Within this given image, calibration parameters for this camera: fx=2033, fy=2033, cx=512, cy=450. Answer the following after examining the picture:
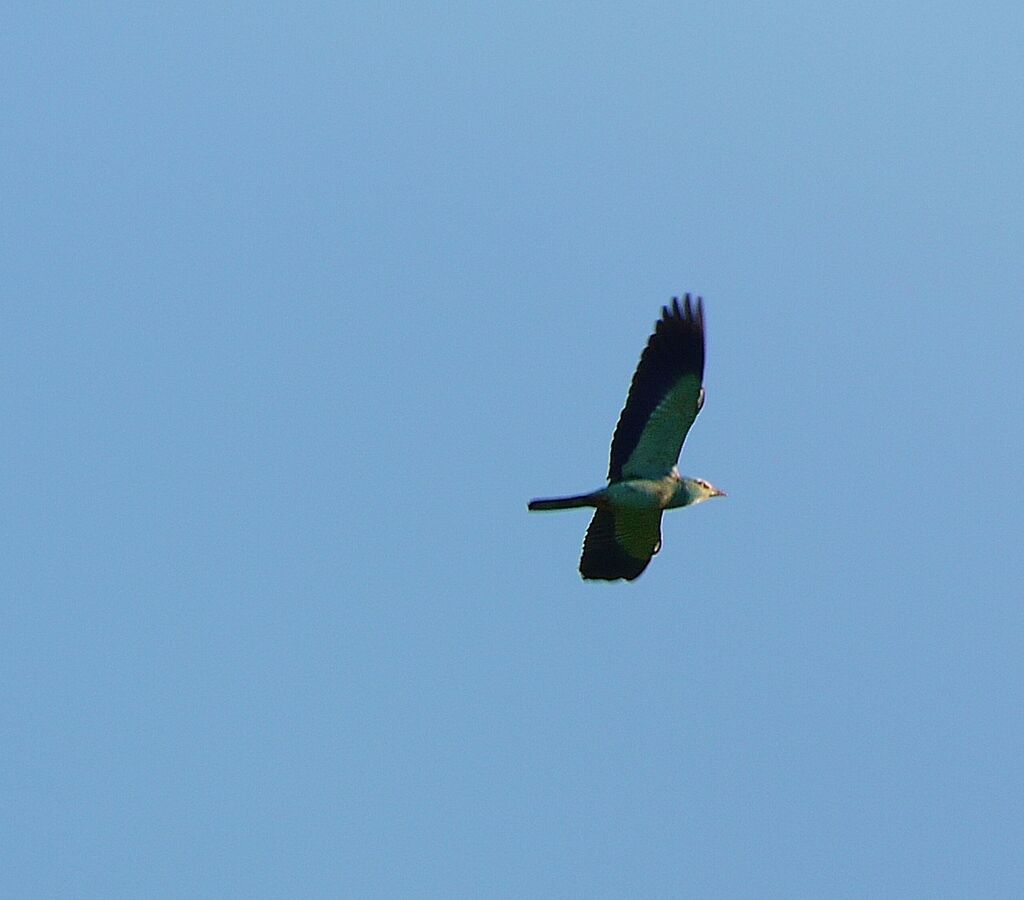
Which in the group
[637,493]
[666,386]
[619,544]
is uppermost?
[666,386]

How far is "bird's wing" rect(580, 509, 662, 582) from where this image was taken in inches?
1176

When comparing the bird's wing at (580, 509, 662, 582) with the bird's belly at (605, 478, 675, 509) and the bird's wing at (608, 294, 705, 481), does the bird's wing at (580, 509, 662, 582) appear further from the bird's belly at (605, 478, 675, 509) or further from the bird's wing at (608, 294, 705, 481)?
the bird's wing at (608, 294, 705, 481)

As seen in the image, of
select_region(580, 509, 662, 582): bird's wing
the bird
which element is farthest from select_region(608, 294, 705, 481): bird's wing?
select_region(580, 509, 662, 582): bird's wing

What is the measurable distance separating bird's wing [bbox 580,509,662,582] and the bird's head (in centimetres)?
56

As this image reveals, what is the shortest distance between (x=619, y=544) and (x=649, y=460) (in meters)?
1.60

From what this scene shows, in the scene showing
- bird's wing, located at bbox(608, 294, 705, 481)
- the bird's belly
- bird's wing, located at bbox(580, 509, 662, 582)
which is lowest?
bird's wing, located at bbox(580, 509, 662, 582)

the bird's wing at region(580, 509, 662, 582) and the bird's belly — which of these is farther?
the bird's wing at region(580, 509, 662, 582)

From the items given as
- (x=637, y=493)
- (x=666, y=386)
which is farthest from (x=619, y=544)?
(x=666, y=386)

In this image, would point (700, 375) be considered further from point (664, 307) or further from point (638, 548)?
point (638, 548)

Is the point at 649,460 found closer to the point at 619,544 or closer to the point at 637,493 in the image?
the point at 637,493

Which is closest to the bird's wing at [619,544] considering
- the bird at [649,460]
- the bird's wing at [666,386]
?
the bird at [649,460]

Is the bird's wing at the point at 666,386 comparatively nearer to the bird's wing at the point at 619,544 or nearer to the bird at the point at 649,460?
the bird at the point at 649,460

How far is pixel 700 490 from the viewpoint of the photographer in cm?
2992

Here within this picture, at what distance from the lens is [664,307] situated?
28.9 meters
